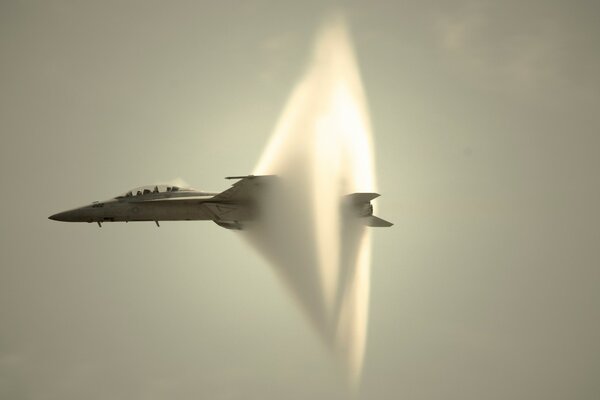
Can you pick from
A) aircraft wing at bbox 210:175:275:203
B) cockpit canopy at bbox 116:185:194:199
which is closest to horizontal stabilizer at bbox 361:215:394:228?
aircraft wing at bbox 210:175:275:203

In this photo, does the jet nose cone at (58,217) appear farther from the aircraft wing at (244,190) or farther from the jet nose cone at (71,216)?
the aircraft wing at (244,190)

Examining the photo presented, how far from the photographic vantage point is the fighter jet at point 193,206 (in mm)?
49094

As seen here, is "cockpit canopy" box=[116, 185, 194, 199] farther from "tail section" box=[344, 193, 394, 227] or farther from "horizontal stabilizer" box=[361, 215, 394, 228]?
"horizontal stabilizer" box=[361, 215, 394, 228]

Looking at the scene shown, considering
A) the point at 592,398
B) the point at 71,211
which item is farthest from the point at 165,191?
the point at 592,398

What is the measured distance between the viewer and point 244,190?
4891 centimetres

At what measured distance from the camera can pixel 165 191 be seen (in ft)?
170

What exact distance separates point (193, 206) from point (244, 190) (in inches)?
131

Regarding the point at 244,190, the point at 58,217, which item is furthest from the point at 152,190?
the point at 244,190

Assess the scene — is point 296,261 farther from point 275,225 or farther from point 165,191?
point 165,191

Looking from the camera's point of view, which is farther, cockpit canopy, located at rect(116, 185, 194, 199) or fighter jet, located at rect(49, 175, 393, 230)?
cockpit canopy, located at rect(116, 185, 194, 199)

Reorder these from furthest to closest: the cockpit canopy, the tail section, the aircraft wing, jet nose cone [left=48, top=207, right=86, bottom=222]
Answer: jet nose cone [left=48, top=207, right=86, bottom=222], the cockpit canopy, the tail section, the aircraft wing

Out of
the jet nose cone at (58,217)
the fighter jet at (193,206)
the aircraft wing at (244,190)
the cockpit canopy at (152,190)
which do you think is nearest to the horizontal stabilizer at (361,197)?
the fighter jet at (193,206)

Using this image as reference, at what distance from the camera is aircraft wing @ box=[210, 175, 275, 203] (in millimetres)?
47938

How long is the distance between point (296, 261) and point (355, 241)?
3661 mm
